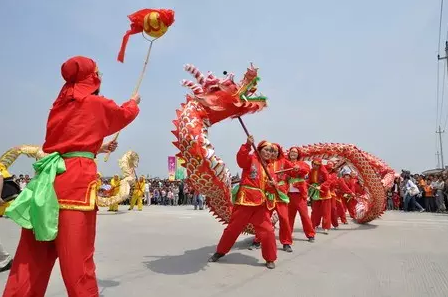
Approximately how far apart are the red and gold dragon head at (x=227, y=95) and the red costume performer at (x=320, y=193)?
373cm

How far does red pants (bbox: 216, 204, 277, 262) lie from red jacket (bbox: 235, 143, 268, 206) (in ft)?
0.30

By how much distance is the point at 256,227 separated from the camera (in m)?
4.99

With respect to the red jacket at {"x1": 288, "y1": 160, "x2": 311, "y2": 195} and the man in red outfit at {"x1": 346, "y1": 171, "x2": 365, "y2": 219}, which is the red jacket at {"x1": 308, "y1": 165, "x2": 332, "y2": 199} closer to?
the red jacket at {"x1": 288, "y1": 160, "x2": 311, "y2": 195}

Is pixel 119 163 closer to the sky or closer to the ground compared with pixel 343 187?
closer to the sky

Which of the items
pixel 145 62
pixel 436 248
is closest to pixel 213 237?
pixel 436 248

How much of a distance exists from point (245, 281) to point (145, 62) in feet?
7.98

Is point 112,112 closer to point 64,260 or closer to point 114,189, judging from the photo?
point 64,260

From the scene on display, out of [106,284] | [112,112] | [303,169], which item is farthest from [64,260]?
[303,169]

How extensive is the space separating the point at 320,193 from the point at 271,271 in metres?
4.03

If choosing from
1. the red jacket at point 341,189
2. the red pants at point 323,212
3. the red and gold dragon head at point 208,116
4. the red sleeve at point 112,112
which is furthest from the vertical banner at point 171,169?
the red sleeve at point 112,112

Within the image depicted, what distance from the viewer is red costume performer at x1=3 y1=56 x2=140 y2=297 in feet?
7.73

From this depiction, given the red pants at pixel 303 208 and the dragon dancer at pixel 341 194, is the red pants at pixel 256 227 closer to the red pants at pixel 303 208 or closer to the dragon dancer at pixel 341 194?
the red pants at pixel 303 208

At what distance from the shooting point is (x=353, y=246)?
21.8 ft

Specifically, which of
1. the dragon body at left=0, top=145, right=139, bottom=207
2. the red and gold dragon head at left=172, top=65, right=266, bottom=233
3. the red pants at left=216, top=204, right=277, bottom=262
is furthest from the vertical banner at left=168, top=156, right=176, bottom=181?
the red pants at left=216, top=204, right=277, bottom=262
